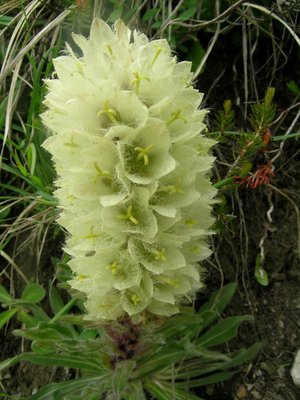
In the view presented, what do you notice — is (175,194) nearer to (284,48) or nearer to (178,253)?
(178,253)

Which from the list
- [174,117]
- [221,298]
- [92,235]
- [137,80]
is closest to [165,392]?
[221,298]

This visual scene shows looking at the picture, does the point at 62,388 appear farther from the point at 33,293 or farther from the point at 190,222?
the point at 190,222

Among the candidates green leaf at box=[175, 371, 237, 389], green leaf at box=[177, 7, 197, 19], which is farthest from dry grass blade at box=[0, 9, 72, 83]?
green leaf at box=[175, 371, 237, 389]

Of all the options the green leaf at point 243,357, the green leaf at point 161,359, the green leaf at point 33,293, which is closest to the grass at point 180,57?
the green leaf at point 33,293

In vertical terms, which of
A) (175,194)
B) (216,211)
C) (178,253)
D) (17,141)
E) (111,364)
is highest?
(175,194)

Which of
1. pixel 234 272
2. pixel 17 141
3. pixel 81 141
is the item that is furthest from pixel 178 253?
pixel 17 141

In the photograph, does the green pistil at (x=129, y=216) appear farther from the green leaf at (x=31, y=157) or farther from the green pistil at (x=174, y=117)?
the green leaf at (x=31, y=157)
